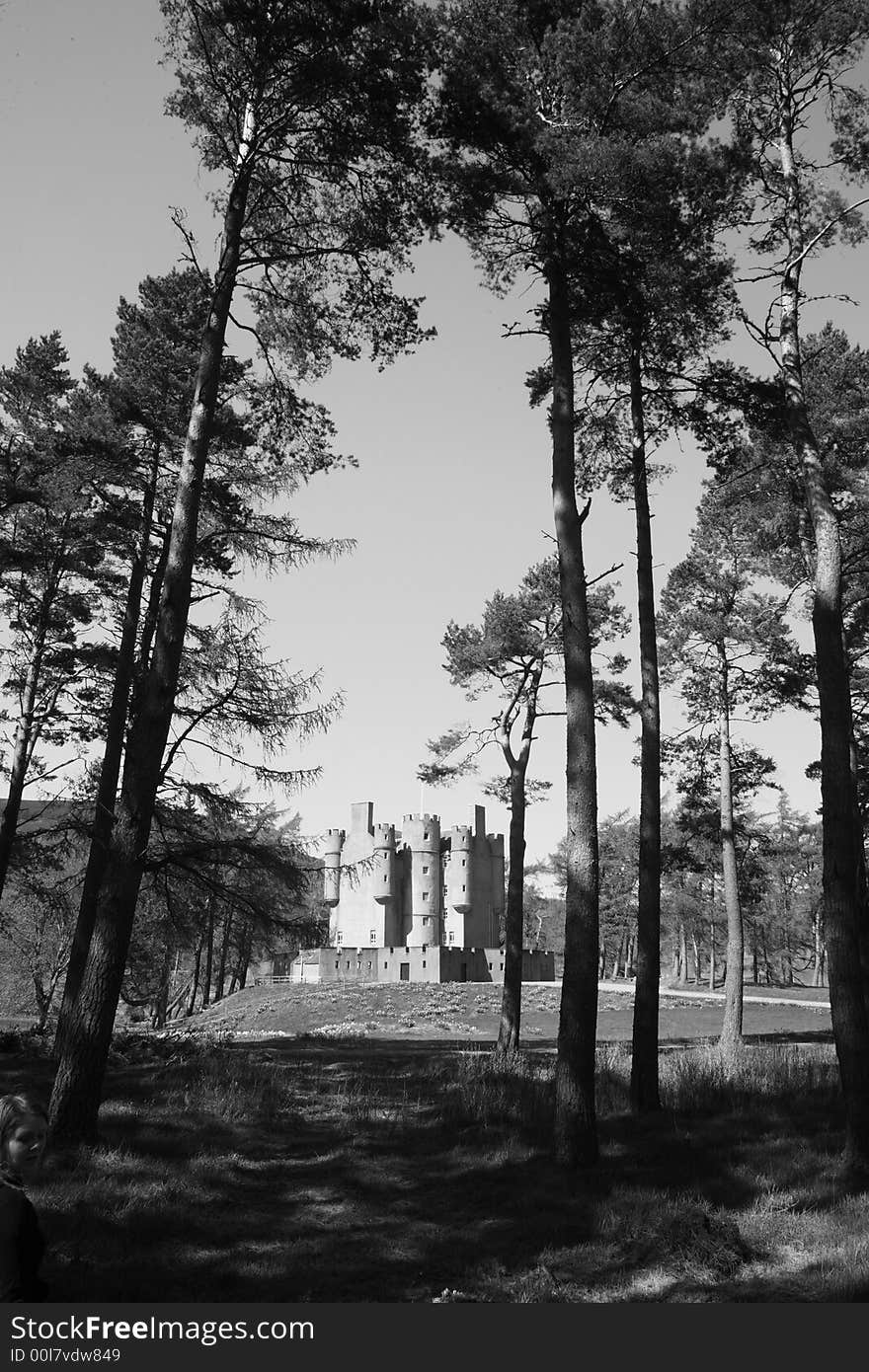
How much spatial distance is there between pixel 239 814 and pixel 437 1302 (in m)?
8.74

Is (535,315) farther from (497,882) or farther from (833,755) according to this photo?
(497,882)

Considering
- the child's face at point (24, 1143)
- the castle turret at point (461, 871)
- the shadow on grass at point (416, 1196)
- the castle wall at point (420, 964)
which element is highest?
the castle turret at point (461, 871)

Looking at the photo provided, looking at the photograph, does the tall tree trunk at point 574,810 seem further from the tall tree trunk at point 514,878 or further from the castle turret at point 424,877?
the castle turret at point 424,877

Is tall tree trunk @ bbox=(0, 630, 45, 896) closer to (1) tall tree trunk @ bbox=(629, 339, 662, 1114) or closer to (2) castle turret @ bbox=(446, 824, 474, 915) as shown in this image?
(1) tall tree trunk @ bbox=(629, 339, 662, 1114)

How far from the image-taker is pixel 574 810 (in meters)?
8.78

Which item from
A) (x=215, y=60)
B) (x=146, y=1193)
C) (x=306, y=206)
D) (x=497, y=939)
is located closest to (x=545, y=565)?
(x=306, y=206)

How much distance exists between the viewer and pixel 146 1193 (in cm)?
660

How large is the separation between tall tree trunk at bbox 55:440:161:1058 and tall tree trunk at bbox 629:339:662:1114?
7727 mm

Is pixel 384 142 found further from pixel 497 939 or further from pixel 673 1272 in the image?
pixel 497 939

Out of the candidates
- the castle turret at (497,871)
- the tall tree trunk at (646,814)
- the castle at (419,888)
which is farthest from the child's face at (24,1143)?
the castle turret at (497,871)

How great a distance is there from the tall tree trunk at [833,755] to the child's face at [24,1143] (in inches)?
245

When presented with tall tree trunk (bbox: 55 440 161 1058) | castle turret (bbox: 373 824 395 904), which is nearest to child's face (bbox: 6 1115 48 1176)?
tall tree trunk (bbox: 55 440 161 1058)

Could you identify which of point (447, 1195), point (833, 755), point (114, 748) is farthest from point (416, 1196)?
point (114, 748)

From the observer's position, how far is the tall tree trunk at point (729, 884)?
18.8 meters
